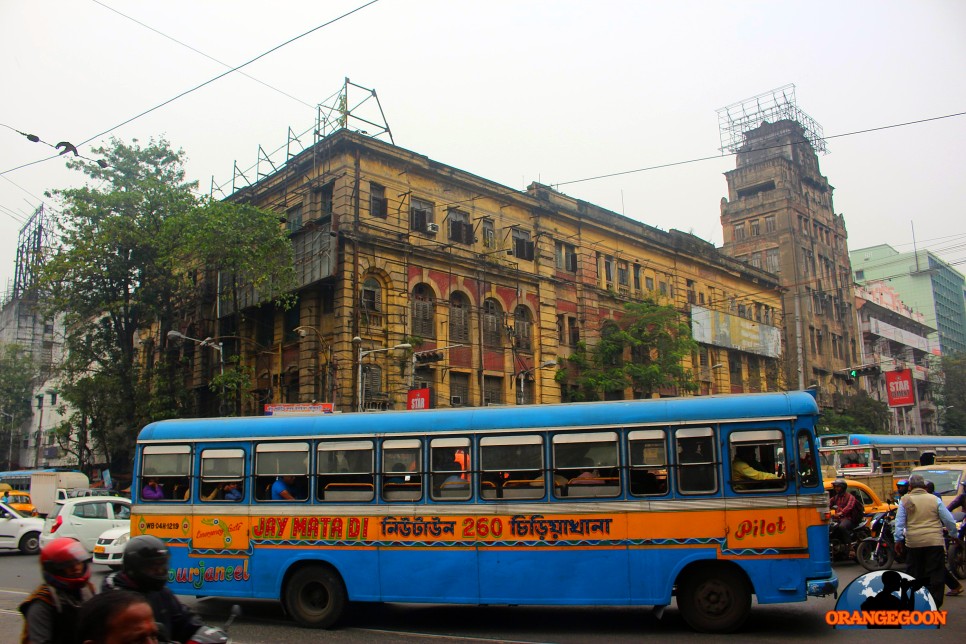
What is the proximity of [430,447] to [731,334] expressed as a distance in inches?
1695

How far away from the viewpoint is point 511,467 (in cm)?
1013

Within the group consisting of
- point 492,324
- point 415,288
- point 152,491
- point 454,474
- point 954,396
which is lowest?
point 152,491

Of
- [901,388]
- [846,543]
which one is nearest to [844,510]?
[846,543]

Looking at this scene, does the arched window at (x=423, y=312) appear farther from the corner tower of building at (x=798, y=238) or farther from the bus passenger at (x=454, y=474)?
the corner tower of building at (x=798, y=238)

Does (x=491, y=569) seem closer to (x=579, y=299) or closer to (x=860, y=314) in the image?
(x=579, y=299)

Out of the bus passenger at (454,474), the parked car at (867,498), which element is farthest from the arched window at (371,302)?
the bus passenger at (454,474)

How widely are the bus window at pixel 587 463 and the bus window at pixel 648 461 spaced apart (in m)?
0.21

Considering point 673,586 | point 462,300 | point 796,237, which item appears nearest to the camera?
point 673,586

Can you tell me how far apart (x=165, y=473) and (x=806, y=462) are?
29.7 feet

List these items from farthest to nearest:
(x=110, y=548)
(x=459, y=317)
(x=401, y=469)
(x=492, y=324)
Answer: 1. (x=492, y=324)
2. (x=459, y=317)
3. (x=110, y=548)
4. (x=401, y=469)

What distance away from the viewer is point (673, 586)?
9.40 metres

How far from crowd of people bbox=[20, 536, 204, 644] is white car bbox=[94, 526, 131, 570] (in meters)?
12.4

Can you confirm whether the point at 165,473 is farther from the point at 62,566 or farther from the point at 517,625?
the point at 62,566

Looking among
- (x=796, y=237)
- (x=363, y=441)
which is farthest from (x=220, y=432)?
(x=796, y=237)
